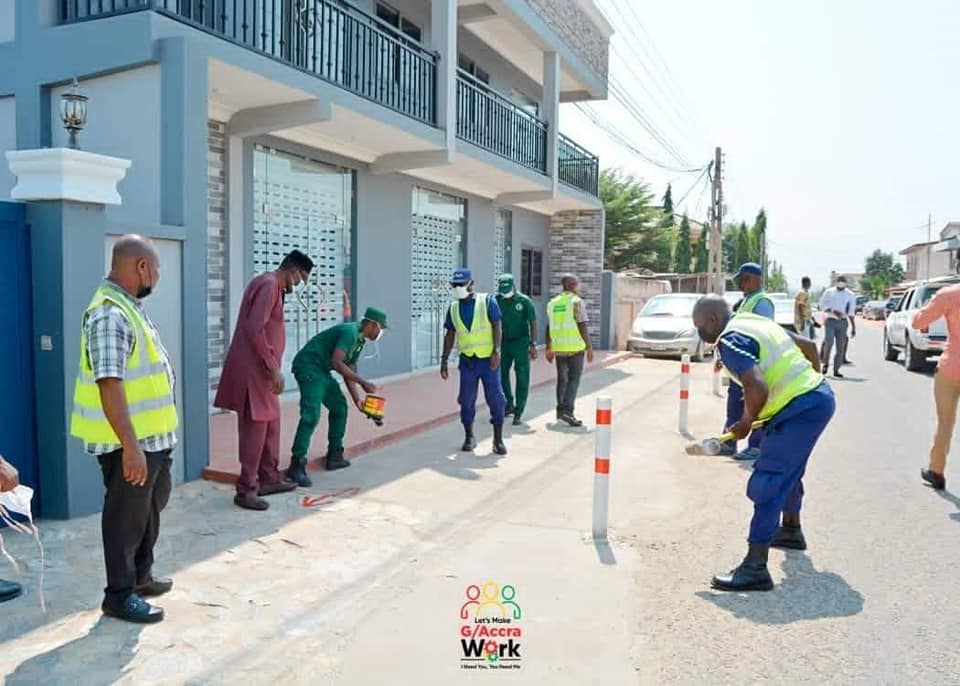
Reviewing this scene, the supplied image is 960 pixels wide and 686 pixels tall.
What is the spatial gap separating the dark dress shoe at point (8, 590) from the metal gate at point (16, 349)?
1187 mm

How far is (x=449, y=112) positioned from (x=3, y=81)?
590cm

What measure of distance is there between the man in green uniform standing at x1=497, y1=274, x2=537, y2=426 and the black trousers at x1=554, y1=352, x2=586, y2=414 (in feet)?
1.22

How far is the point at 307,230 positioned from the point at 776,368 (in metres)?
7.49

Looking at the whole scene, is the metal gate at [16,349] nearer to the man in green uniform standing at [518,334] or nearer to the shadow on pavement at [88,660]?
the shadow on pavement at [88,660]

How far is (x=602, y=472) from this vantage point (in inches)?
203

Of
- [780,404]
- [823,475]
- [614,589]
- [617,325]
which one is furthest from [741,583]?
[617,325]

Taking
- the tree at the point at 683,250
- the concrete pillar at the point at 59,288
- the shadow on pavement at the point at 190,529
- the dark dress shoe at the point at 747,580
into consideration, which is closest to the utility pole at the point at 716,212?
the tree at the point at 683,250

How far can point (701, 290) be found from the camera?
35.5 meters

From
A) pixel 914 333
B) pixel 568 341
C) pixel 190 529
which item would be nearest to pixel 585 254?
pixel 914 333

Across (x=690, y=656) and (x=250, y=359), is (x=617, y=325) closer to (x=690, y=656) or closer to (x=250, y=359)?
(x=250, y=359)

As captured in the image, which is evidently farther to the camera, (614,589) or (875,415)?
(875,415)

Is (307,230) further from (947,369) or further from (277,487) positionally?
(947,369)

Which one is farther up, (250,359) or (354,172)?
(354,172)

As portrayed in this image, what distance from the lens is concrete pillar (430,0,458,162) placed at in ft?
37.2
